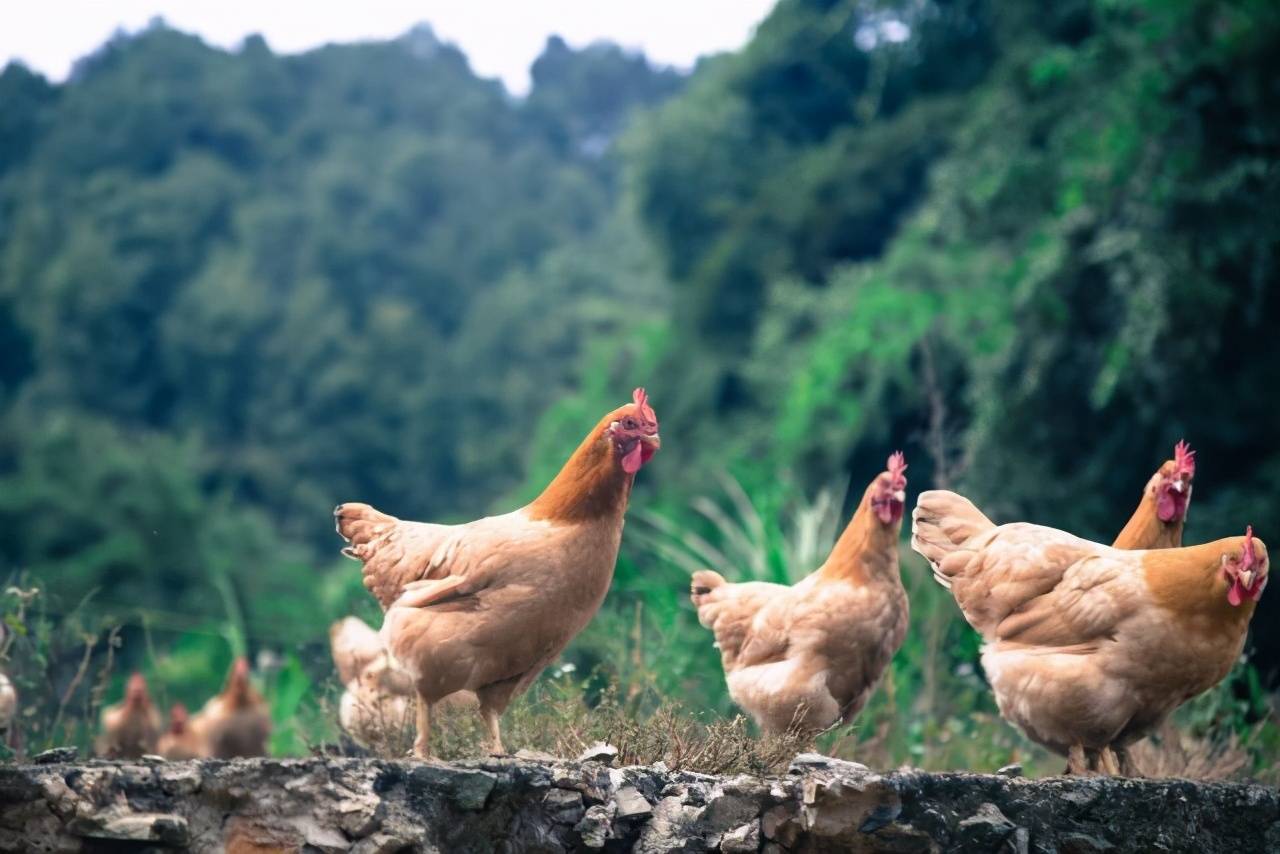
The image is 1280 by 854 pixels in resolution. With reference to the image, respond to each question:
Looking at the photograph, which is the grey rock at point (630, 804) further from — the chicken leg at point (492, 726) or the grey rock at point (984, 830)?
the grey rock at point (984, 830)

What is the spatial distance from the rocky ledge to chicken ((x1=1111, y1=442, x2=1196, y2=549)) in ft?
3.99

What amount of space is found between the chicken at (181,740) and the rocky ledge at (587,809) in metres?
5.52

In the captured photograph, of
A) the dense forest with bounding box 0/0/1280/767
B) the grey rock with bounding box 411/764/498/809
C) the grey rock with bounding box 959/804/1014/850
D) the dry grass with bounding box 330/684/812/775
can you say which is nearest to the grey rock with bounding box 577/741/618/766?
the dry grass with bounding box 330/684/812/775

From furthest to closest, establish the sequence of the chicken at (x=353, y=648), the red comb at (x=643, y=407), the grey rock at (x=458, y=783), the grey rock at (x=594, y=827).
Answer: the chicken at (x=353, y=648) → the red comb at (x=643, y=407) → the grey rock at (x=594, y=827) → the grey rock at (x=458, y=783)

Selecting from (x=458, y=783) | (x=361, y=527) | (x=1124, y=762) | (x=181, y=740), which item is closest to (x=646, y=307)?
(x=181, y=740)

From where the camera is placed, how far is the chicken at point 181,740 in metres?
9.81

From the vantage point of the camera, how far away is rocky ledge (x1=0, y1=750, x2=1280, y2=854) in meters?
4.09

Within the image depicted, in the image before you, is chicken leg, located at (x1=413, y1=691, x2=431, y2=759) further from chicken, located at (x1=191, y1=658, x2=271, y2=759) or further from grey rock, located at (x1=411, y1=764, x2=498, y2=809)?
chicken, located at (x1=191, y1=658, x2=271, y2=759)

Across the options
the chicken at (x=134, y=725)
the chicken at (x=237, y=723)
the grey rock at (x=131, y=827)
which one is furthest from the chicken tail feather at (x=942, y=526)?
the chicken at (x=237, y=723)

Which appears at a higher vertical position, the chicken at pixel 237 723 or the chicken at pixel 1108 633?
the chicken at pixel 1108 633

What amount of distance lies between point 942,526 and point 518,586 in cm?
202

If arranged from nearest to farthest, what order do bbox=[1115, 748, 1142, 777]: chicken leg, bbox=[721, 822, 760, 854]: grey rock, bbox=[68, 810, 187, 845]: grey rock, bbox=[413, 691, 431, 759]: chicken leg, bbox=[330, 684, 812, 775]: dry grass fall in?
bbox=[68, 810, 187, 845]: grey rock
bbox=[721, 822, 760, 854]: grey rock
bbox=[330, 684, 812, 775]: dry grass
bbox=[413, 691, 431, 759]: chicken leg
bbox=[1115, 748, 1142, 777]: chicken leg

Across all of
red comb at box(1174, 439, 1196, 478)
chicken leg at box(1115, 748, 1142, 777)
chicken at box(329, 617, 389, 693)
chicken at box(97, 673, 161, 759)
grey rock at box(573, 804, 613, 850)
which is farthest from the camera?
chicken at box(97, 673, 161, 759)

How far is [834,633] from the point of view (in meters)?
6.21
